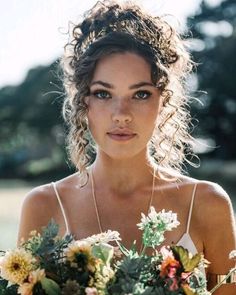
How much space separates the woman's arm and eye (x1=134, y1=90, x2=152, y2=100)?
0.66m

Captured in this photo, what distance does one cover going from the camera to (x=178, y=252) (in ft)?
8.11

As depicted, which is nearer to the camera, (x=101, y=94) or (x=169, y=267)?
(x=169, y=267)

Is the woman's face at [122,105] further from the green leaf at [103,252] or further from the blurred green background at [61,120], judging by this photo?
the blurred green background at [61,120]

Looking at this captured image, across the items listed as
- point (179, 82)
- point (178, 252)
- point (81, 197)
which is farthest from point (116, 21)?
point (178, 252)

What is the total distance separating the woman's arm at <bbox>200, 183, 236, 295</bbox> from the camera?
3.76 m

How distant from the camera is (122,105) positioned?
360 cm

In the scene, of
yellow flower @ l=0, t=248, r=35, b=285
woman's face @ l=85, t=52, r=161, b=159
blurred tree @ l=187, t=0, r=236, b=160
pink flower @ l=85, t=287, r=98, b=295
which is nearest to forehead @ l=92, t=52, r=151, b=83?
woman's face @ l=85, t=52, r=161, b=159

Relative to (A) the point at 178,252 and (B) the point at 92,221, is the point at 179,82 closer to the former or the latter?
(B) the point at 92,221

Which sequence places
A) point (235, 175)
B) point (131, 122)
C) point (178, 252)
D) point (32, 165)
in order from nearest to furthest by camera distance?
point (178, 252) → point (131, 122) → point (235, 175) → point (32, 165)

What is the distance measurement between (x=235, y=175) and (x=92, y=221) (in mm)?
34055

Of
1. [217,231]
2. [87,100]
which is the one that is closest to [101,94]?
[87,100]

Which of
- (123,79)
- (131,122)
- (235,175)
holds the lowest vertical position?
(131,122)

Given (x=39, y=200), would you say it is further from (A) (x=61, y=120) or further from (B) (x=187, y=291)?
(A) (x=61, y=120)

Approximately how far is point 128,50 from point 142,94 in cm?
25
